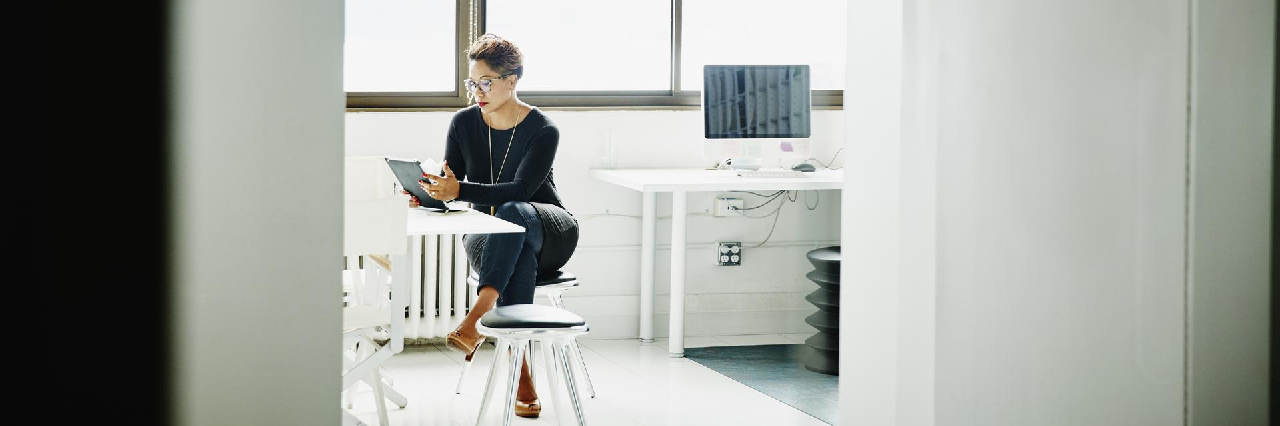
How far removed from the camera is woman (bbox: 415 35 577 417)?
3.34 m

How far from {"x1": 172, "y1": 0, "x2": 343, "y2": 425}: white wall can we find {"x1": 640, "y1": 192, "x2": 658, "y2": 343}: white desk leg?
332cm

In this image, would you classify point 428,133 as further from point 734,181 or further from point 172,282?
point 172,282

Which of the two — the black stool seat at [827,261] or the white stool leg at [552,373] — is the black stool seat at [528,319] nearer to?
the white stool leg at [552,373]

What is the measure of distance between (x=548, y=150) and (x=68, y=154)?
2630 millimetres

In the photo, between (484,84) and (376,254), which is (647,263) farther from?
(376,254)

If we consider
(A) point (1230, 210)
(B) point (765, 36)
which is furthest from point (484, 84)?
(A) point (1230, 210)

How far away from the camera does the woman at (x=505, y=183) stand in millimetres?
3342

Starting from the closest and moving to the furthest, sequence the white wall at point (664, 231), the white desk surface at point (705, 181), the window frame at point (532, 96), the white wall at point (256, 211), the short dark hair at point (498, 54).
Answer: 1. the white wall at point (256, 211)
2. the short dark hair at point (498, 54)
3. the white desk surface at point (705, 181)
4. the window frame at point (532, 96)
5. the white wall at point (664, 231)

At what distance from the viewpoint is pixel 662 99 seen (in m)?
4.72

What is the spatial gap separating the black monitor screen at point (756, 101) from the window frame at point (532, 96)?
0.90 feet

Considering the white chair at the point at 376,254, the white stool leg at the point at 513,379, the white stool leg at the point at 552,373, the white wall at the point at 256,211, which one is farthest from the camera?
the white stool leg at the point at 552,373

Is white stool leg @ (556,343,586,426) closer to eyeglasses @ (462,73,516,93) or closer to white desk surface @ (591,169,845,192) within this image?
eyeglasses @ (462,73,516,93)

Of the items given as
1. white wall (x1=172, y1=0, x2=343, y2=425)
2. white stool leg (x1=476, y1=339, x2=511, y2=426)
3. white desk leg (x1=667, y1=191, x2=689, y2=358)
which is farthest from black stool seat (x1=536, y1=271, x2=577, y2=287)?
white wall (x1=172, y1=0, x2=343, y2=425)

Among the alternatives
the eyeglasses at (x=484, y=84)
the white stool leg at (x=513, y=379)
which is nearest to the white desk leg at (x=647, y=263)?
the eyeglasses at (x=484, y=84)
